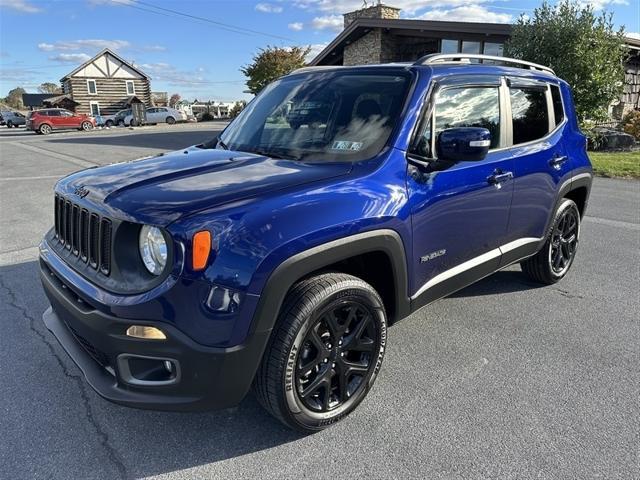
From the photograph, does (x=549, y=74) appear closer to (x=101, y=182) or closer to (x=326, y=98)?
(x=326, y=98)

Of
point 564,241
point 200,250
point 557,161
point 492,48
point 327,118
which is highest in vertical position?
point 492,48

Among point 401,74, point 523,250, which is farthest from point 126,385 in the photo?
point 523,250

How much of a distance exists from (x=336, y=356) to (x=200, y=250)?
0.96m

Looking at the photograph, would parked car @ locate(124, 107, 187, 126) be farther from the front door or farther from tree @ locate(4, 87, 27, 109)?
tree @ locate(4, 87, 27, 109)

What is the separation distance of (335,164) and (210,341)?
1.19m

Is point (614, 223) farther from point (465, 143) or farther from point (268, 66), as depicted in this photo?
point (268, 66)

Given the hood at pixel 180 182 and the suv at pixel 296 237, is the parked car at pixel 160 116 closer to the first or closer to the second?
the suv at pixel 296 237

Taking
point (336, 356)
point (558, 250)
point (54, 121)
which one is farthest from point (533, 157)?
point (54, 121)

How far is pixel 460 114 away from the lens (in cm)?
318

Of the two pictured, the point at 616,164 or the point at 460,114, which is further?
the point at 616,164

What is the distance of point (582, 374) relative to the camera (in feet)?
10.1

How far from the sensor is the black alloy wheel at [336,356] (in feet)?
8.00

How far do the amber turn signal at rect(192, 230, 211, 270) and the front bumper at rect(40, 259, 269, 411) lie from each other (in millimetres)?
291

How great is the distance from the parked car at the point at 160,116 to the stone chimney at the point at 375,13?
21971 millimetres
